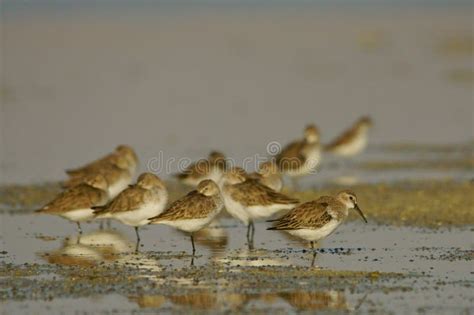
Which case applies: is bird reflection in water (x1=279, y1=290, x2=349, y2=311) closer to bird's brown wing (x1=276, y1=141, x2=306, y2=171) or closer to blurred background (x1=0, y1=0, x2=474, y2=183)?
bird's brown wing (x1=276, y1=141, x2=306, y2=171)

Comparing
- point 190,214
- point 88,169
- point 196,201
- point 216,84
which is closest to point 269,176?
point 196,201

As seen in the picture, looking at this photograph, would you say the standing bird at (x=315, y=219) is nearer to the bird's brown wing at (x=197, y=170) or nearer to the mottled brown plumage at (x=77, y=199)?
the mottled brown plumage at (x=77, y=199)

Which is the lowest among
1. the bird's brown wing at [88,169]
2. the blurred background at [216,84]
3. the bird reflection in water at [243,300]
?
the bird reflection in water at [243,300]

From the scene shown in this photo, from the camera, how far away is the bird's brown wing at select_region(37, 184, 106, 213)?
1623cm

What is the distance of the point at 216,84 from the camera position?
35781 millimetres

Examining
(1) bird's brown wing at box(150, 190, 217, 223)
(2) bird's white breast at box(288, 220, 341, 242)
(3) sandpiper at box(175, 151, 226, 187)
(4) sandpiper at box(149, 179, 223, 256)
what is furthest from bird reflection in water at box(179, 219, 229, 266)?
(3) sandpiper at box(175, 151, 226, 187)

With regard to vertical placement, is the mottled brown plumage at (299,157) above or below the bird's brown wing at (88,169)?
above

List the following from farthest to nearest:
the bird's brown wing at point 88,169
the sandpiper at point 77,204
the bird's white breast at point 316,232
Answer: the bird's brown wing at point 88,169
the sandpiper at point 77,204
the bird's white breast at point 316,232

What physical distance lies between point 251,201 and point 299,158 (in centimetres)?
446

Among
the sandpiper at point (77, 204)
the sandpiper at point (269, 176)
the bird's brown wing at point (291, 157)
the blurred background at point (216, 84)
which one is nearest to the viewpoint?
the sandpiper at point (77, 204)

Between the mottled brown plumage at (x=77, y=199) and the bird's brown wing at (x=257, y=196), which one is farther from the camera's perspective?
the mottled brown plumage at (x=77, y=199)

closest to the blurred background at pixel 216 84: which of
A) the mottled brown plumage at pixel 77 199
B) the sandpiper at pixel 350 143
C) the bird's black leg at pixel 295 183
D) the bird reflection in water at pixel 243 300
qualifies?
the sandpiper at pixel 350 143

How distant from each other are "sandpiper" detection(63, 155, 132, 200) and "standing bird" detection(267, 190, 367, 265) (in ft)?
14.2

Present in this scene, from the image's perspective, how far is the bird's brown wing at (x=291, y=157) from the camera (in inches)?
793
